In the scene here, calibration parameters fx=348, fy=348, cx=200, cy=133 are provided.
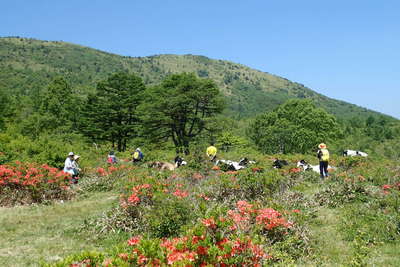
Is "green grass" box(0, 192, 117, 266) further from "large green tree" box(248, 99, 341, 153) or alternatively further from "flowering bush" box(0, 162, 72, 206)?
"large green tree" box(248, 99, 341, 153)

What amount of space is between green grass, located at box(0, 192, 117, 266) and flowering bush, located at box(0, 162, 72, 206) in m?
0.61

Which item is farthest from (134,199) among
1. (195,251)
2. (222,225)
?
(195,251)

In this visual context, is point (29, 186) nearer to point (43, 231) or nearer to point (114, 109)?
point (43, 231)

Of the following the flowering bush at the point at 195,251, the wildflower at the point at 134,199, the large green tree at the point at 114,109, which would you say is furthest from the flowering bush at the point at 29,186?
the large green tree at the point at 114,109

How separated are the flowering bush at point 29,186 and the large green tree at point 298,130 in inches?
1373

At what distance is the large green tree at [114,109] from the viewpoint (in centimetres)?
3628

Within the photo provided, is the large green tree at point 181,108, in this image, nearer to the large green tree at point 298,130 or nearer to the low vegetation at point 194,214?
the low vegetation at point 194,214

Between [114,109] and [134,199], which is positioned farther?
[114,109]

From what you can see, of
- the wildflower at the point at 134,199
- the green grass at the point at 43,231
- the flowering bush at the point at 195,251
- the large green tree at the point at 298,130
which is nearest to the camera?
the flowering bush at the point at 195,251

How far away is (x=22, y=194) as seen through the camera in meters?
11.7

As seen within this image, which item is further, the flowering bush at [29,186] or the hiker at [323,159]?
the hiker at [323,159]

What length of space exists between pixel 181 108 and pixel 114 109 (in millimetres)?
8027

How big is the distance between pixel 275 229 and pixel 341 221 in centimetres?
235

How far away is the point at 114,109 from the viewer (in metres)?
36.4
